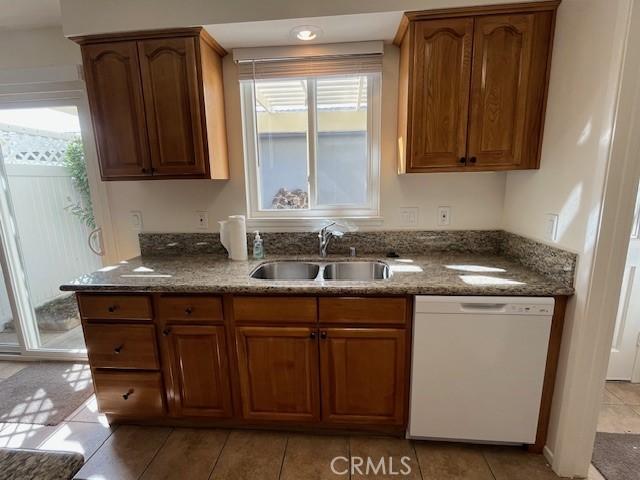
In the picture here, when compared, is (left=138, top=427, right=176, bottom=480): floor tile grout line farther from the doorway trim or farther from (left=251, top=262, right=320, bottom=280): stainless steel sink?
the doorway trim

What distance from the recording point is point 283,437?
1.70 metres

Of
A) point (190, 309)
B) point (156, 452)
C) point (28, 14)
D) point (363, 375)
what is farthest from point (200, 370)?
point (28, 14)

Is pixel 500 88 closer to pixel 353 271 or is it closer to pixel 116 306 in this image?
pixel 353 271

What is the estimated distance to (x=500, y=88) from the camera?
1.55 m

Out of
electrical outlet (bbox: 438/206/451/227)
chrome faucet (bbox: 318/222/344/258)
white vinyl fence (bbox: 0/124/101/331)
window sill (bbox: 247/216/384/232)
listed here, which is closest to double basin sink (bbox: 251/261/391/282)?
chrome faucet (bbox: 318/222/344/258)

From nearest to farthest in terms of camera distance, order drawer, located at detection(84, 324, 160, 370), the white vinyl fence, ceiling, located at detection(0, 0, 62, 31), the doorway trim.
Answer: the doorway trim
drawer, located at detection(84, 324, 160, 370)
ceiling, located at detection(0, 0, 62, 31)
the white vinyl fence

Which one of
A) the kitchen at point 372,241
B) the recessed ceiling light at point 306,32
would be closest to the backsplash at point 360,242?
the kitchen at point 372,241

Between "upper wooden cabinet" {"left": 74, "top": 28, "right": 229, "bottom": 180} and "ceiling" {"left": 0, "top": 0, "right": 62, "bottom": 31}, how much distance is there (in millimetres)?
389

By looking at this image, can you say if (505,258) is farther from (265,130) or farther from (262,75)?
(262,75)

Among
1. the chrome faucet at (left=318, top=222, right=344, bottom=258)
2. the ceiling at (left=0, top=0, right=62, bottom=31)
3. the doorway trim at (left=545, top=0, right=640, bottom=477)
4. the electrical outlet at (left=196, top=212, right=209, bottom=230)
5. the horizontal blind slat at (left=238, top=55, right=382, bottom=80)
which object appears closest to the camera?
the doorway trim at (left=545, top=0, right=640, bottom=477)

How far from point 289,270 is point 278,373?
2.05ft

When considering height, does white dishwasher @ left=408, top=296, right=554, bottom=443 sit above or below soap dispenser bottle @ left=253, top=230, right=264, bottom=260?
below

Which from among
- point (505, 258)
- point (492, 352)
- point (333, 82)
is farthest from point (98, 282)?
point (505, 258)

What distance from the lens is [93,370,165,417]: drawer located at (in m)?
1.68
